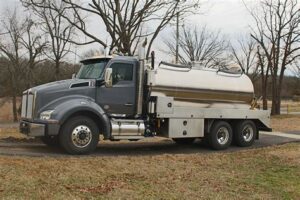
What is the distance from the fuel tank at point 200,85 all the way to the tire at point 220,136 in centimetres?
72

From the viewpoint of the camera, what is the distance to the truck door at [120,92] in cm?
1259

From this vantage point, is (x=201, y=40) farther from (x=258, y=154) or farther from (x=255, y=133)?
(x=258, y=154)

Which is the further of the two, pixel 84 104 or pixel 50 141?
pixel 50 141

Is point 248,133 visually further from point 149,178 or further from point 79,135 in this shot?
point 149,178

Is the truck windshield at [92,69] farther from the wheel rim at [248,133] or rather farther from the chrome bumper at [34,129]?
the wheel rim at [248,133]

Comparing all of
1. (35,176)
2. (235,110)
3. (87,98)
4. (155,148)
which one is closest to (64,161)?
(35,176)

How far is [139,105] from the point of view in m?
13.1

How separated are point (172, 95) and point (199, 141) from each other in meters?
3.10

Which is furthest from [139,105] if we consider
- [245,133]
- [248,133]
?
[248,133]

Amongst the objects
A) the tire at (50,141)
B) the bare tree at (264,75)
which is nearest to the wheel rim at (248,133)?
the tire at (50,141)

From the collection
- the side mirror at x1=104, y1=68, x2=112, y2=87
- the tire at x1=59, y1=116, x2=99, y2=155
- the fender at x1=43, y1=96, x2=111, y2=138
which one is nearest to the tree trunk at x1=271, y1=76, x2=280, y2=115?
the side mirror at x1=104, y1=68, x2=112, y2=87

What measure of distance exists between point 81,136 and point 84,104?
81cm

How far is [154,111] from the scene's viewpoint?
43.0ft

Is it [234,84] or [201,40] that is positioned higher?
[201,40]
